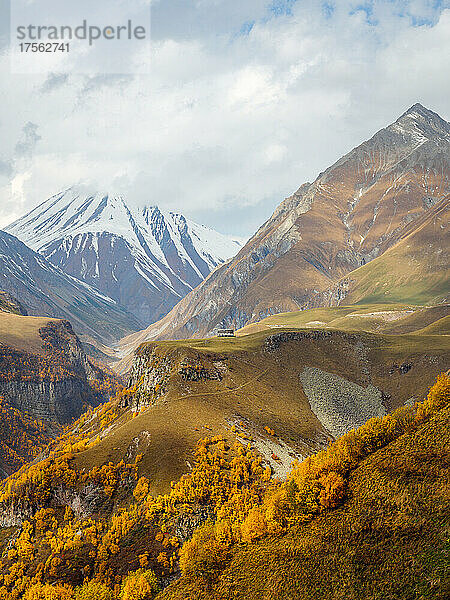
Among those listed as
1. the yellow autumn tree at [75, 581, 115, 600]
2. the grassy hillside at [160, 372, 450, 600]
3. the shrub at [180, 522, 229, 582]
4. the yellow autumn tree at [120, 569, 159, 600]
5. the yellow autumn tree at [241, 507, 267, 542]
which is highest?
the grassy hillside at [160, 372, 450, 600]

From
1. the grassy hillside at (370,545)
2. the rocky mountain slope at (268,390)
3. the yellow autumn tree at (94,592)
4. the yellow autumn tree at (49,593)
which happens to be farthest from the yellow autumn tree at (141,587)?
the rocky mountain slope at (268,390)

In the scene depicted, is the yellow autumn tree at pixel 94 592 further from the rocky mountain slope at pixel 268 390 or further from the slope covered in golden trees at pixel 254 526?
the rocky mountain slope at pixel 268 390

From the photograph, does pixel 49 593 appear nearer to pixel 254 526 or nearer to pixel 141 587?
pixel 141 587

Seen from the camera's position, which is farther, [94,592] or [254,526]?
[94,592]

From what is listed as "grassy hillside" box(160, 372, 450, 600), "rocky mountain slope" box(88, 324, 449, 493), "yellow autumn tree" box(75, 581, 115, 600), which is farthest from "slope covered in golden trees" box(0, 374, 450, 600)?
"rocky mountain slope" box(88, 324, 449, 493)

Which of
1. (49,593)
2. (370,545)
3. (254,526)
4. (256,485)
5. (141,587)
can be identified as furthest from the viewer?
(256,485)

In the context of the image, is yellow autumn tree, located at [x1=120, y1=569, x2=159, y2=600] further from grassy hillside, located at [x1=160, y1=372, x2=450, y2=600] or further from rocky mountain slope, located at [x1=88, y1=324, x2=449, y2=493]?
rocky mountain slope, located at [x1=88, y1=324, x2=449, y2=493]

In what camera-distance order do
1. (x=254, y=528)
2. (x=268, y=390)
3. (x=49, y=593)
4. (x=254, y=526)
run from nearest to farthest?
(x=254, y=528) < (x=254, y=526) < (x=49, y=593) < (x=268, y=390)

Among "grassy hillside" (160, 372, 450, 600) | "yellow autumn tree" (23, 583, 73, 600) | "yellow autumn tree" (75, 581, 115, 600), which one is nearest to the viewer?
"grassy hillside" (160, 372, 450, 600)

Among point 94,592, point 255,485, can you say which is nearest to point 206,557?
point 94,592

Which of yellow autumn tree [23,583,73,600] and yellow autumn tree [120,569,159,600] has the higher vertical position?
yellow autumn tree [120,569,159,600]

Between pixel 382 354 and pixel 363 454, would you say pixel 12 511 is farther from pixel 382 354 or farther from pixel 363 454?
pixel 382 354
